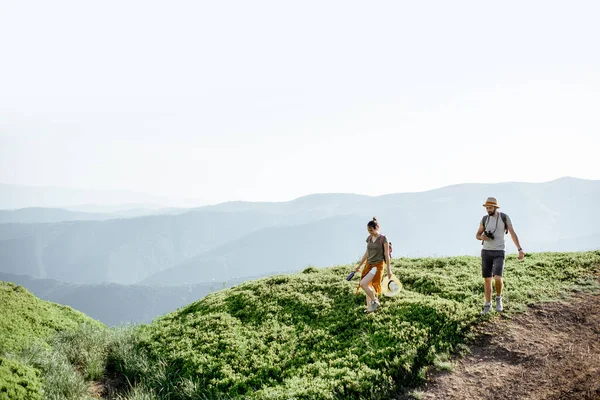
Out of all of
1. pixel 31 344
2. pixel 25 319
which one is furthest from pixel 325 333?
pixel 25 319

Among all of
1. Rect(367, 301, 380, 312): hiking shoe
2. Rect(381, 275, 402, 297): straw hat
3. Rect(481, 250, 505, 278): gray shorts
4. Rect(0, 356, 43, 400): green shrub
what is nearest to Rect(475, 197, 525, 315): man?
Rect(481, 250, 505, 278): gray shorts

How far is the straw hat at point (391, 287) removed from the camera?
37.6 ft

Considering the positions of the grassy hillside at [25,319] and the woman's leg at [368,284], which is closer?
the woman's leg at [368,284]

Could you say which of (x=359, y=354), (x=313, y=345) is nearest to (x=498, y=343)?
(x=359, y=354)

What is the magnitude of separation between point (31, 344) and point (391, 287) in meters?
10.7

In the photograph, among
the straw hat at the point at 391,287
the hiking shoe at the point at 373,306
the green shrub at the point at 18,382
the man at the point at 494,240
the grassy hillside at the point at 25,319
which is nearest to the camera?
the green shrub at the point at 18,382

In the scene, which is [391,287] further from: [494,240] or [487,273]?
[494,240]

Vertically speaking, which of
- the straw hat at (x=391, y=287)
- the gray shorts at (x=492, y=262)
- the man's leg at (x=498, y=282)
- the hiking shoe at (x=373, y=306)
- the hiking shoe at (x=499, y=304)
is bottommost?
the hiking shoe at (x=373, y=306)

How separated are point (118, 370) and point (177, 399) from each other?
2.84 metres

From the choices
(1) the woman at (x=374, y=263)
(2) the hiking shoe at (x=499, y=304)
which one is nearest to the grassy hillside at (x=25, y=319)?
(1) the woman at (x=374, y=263)

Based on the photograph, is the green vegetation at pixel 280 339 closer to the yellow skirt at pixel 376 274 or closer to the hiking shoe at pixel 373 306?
the hiking shoe at pixel 373 306

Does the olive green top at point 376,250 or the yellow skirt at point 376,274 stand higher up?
the olive green top at point 376,250

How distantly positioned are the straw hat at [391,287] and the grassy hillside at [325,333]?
0.29 meters

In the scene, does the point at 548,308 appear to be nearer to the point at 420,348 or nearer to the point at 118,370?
the point at 420,348
